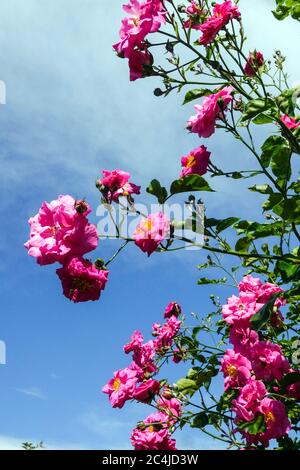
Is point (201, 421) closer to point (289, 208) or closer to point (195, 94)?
point (289, 208)

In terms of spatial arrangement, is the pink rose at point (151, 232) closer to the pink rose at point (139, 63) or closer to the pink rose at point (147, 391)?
the pink rose at point (139, 63)

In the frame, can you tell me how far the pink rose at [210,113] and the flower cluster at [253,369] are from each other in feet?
2.35

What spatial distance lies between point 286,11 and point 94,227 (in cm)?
Answer: 165

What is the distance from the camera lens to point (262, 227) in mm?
1784

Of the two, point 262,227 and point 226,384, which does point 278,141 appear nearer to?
point 262,227

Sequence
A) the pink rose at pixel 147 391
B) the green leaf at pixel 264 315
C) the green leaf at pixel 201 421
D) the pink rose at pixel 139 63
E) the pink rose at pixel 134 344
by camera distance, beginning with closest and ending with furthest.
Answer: the green leaf at pixel 264 315
the pink rose at pixel 139 63
the green leaf at pixel 201 421
the pink rose at pixel 147 391
the pink rose at pixel 134 344

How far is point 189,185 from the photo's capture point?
5.14 ft

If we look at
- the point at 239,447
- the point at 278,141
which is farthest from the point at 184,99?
the point at 239,447

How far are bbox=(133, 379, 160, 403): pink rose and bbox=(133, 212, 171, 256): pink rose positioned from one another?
4.38ft

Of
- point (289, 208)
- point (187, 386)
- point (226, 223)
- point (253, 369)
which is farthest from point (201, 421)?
point (289, 208)

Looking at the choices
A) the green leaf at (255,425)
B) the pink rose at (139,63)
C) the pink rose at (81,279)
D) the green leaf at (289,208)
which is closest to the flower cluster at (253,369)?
the green leaf at (255,425)

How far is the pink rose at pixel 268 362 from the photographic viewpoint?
2.01 meters

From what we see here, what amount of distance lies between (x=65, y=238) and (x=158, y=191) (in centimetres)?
39

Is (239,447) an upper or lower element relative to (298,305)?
lower
